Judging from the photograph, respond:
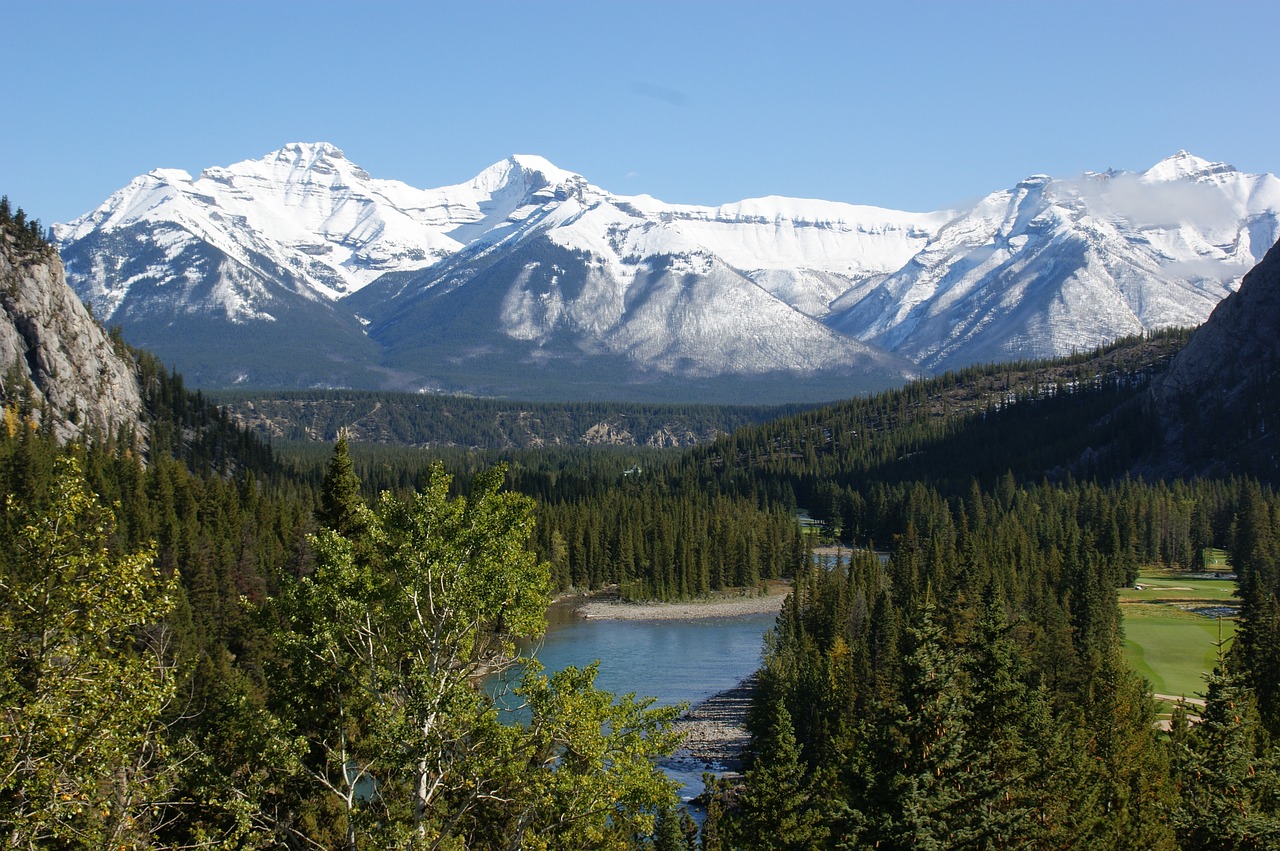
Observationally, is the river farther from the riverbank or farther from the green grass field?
the green grass field

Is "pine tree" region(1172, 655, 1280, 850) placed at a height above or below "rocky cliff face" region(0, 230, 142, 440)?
below

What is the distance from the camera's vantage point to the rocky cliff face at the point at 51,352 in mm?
158750

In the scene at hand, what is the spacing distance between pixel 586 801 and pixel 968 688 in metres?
15.7

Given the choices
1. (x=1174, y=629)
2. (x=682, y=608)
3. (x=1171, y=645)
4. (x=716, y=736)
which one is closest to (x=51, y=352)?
(x=682, y=608)

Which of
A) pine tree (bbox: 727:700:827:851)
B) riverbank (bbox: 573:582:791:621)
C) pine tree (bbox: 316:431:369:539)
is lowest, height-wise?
riverbank (bbox: 573:582:791:621)

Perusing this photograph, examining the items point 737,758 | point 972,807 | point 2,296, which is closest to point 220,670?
point 737,758

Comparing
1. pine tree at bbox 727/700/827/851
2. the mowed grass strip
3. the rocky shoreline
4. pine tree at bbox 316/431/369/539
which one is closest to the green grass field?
the mowed grass strip

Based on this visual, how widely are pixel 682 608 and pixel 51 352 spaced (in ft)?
305

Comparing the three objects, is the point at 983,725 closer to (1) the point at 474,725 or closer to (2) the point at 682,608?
(1) the point at 474,725

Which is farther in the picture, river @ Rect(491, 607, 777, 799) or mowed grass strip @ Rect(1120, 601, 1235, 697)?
river @ Rect(491, 607, 777, 799)

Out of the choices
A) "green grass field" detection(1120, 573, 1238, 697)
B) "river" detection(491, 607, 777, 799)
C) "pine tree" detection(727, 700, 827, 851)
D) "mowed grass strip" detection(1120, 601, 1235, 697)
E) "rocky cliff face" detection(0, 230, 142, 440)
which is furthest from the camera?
"rocky cliff face" detection(0, 230, 142, 440)

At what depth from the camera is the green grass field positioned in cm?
7668

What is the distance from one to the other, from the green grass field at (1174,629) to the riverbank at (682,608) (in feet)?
123

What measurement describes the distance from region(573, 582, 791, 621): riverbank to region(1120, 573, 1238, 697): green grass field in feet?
123
